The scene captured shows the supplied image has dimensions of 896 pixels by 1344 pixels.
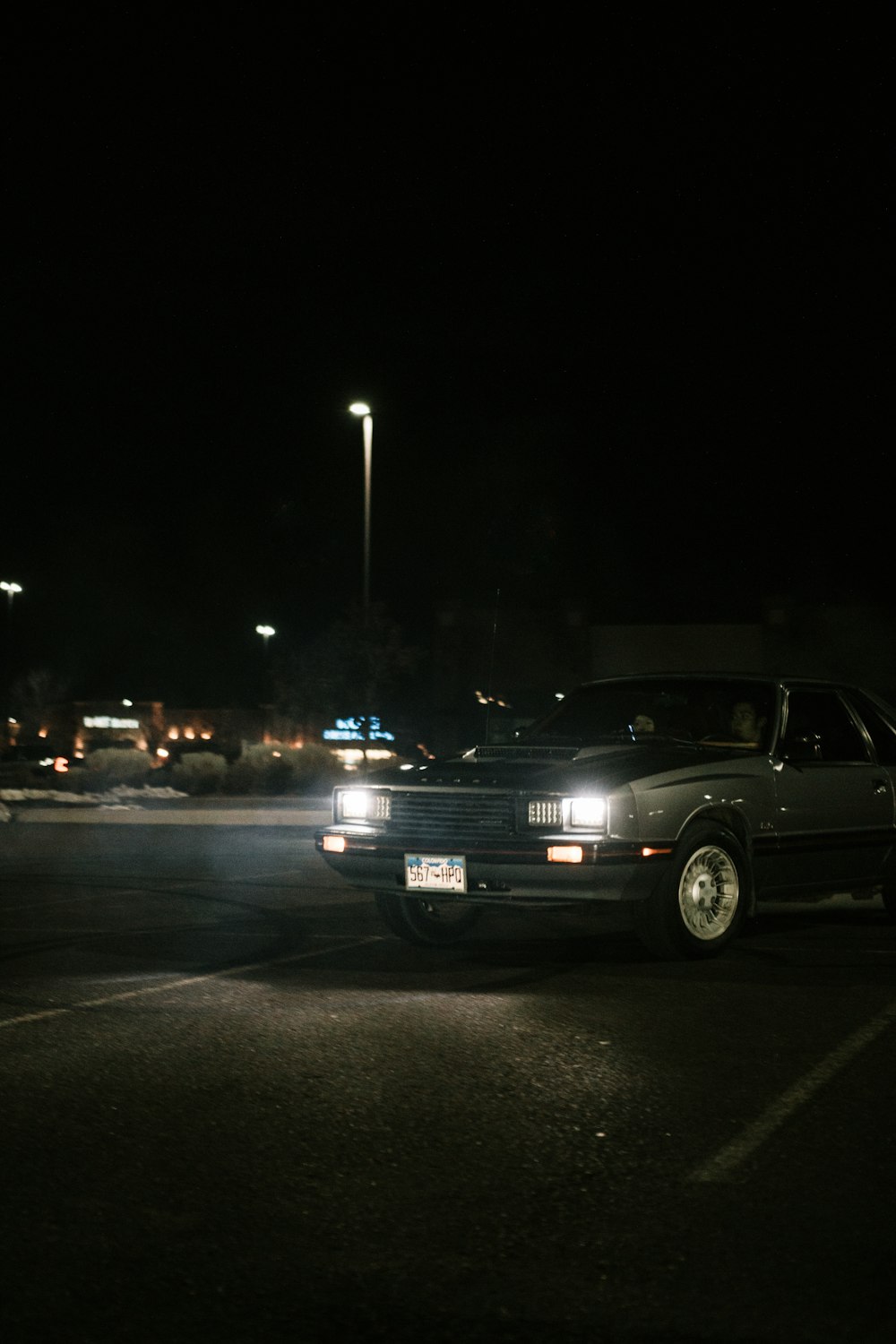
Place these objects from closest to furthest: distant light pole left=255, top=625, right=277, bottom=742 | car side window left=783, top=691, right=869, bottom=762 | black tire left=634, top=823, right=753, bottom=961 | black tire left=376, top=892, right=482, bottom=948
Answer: black tire left=634, top=823, right=753, bottom=961, black tire left=376, top=892, right=482, bottom=948, car side window left=783, top=691, right=869, bottom=762, distant light pole left=255, top=625, right=277, bottom=742

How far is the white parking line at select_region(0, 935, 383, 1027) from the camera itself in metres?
8.07

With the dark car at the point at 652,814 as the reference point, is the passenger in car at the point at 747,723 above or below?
above

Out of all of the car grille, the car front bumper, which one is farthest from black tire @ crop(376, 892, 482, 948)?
the car front bumper

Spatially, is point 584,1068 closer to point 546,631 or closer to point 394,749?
point 394,749

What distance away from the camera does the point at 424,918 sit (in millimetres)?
10797

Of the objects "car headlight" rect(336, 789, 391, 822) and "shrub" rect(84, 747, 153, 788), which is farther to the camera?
"shrub" rect(84, 747, 153, 788)

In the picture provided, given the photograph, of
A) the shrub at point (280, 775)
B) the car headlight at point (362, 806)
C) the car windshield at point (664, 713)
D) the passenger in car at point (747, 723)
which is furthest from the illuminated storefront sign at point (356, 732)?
the car headlight at point (362, 806)

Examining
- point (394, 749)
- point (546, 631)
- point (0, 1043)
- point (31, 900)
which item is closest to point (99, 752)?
point (394, 749)

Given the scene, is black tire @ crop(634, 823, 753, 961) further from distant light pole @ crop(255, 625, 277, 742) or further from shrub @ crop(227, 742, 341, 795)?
distant light pole @ crop(255, 625, 277, 742)

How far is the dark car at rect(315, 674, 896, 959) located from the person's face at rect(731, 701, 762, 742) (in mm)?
12

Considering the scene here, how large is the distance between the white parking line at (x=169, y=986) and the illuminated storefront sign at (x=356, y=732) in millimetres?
23849

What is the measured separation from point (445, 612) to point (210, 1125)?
5503cm

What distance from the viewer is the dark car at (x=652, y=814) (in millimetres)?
9492

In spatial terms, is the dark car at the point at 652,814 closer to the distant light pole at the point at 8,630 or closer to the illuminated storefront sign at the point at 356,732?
the illuminated storefront sign at the point at 356,732
